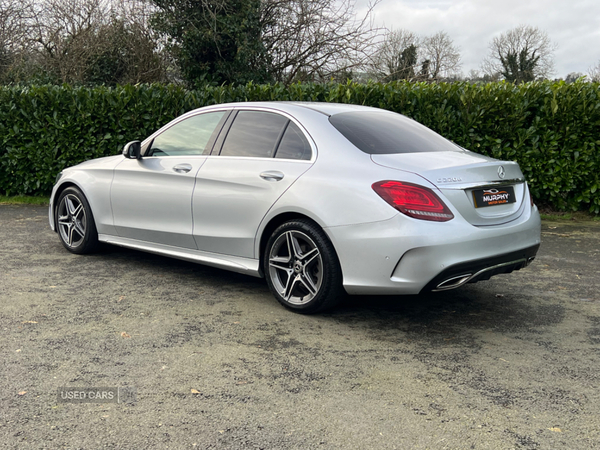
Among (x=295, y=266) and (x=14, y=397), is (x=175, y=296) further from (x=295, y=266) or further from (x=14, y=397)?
(x=14, y=397)

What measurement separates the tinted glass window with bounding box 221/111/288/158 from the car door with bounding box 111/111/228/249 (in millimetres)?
224

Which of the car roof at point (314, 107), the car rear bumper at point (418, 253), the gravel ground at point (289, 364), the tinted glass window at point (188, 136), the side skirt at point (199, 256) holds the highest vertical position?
the car roof at point (314, 107)

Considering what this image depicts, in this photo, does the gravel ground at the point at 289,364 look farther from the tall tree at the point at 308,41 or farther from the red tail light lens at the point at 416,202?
the tall tree at the point at 308,41

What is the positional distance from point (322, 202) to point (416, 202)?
2.27ft

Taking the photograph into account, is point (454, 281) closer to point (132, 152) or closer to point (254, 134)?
point (254, 134)

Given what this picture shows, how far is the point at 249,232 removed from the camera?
488 cm

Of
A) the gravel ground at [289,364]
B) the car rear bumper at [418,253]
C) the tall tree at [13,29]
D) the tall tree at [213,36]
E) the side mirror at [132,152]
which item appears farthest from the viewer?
the tall tree at [13,29]

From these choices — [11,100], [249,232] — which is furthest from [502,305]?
[11,100]

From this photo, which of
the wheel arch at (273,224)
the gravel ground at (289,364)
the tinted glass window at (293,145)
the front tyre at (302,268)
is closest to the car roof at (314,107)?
the tinted glass window at (293,145)

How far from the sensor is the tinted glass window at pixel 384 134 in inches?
181

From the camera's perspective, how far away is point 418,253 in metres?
3.97

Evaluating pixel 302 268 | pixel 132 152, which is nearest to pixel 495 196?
pixel 302 268

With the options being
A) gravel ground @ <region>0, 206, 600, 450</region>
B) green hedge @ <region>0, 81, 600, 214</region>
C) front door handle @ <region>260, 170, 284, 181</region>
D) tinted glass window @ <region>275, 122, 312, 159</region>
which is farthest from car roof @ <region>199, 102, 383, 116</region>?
green hedge @ <region>0, 81, 600, 214</region>

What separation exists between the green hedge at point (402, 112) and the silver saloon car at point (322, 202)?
4.71 meters
